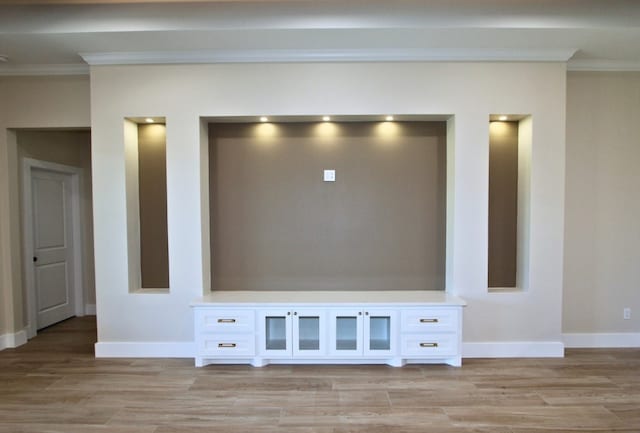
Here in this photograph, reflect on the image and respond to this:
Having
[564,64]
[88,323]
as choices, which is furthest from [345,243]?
[88,323]

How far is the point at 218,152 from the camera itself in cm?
353

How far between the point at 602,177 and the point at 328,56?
3020 millimetres

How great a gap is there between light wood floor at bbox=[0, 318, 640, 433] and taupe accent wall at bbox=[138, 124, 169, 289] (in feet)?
2.88

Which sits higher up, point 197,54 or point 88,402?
point 197,54

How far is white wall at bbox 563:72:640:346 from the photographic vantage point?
3.47 meters

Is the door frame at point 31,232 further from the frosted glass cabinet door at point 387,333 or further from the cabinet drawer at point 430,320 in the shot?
the cabinet drawer at point 430,320

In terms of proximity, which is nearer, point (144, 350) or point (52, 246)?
point (144, 350)

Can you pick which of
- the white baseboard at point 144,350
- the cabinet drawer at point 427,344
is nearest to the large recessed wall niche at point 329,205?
the cabinet drawer at point 427,344

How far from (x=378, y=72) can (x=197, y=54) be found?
5.57 ft

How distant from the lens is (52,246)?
14.0 feet

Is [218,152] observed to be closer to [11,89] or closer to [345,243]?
[345,243]

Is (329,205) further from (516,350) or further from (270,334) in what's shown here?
(516,350)

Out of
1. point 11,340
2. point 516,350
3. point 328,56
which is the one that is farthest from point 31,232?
point 516,350

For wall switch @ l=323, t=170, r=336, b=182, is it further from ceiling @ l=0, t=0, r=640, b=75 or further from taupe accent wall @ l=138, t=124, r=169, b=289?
taupe accent wall @ l=138, t=124, r=169, b=289
